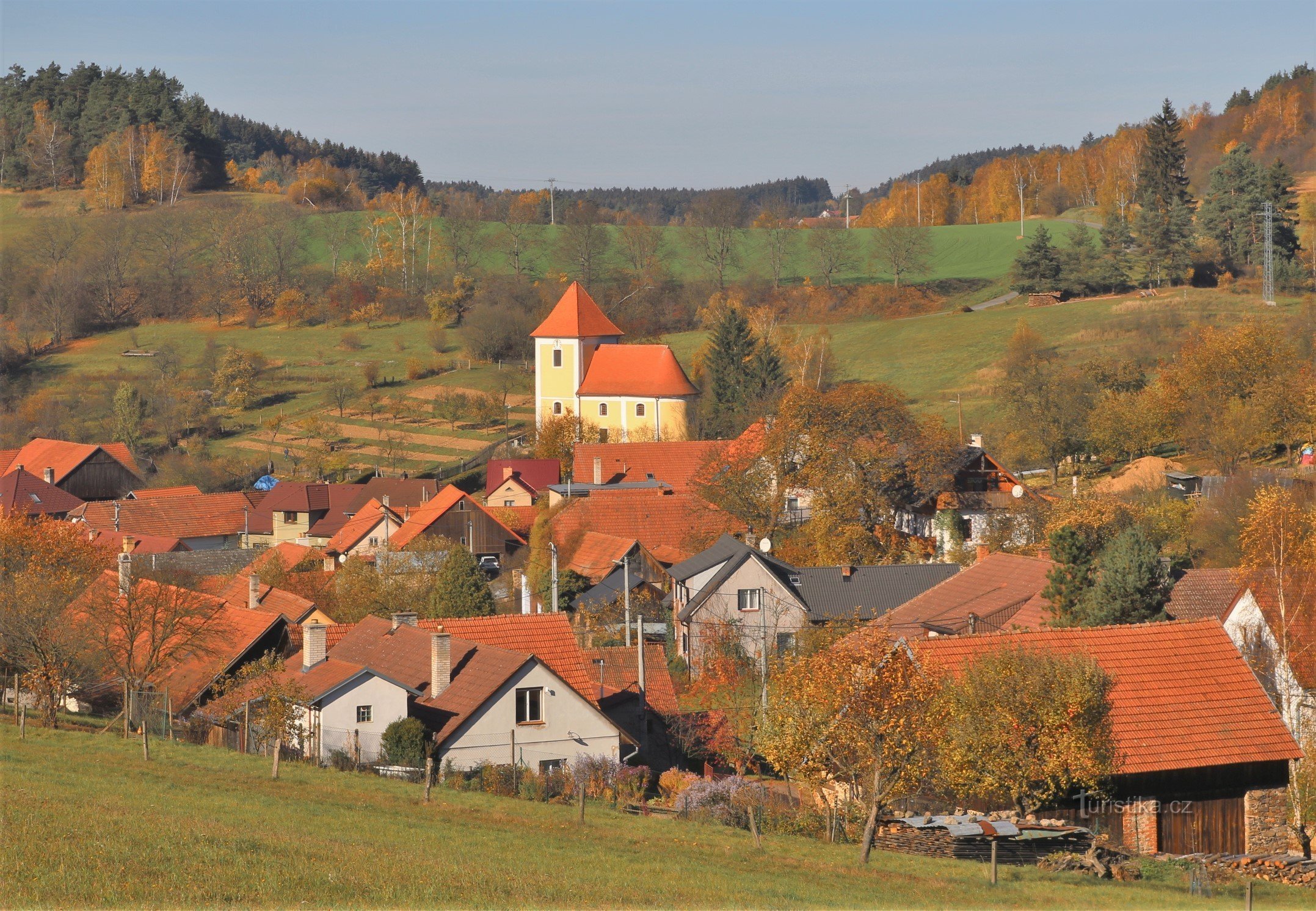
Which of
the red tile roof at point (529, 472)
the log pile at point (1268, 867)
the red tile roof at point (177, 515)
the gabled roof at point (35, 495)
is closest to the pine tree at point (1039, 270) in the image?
the red tile roof at point (529, 472)

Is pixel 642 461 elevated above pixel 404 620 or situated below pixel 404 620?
above

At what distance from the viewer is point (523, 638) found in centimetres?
2594

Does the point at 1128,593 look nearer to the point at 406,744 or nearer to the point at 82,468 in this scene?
the point at 406,744

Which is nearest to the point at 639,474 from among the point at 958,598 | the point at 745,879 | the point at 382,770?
the point at 958,598

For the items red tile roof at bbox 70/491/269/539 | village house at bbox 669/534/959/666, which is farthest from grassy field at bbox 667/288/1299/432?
red tile roof at bbox 70/491/269/539

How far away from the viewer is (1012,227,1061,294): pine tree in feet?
268

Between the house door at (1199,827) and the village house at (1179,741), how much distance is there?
0.04 ft

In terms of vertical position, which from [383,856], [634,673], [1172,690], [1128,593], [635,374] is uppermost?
[635,374]

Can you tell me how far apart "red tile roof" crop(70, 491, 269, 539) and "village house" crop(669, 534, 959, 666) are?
2650 centimetres

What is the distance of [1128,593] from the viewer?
2600cm

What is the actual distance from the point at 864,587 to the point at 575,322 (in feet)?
127

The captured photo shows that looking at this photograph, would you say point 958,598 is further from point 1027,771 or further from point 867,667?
point 867,667

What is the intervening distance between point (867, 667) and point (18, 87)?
141 meters

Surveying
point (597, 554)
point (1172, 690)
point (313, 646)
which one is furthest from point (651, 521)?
point (1172, 690)
